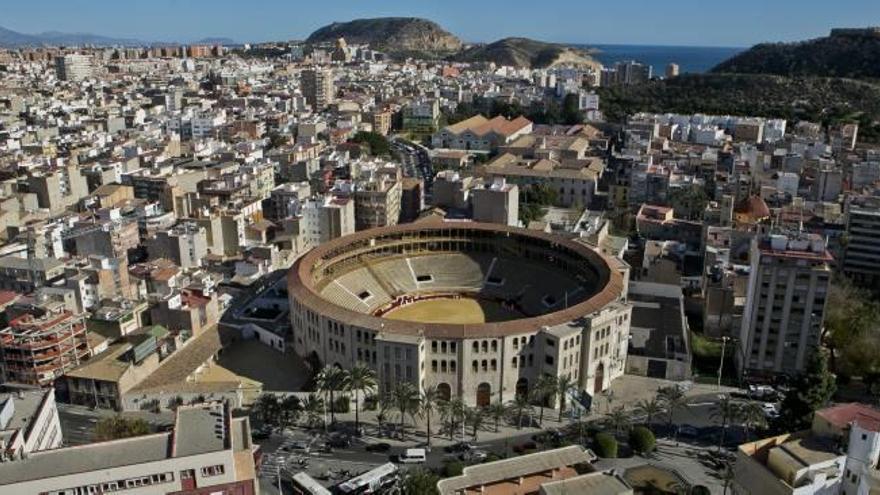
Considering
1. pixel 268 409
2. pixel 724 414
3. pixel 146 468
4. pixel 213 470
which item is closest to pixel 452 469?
pixel 268 409

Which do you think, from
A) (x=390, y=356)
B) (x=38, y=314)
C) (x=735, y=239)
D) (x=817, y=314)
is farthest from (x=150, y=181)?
(x=817, y=314)

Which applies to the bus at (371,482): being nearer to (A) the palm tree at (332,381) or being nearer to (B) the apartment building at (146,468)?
(A) the palm tree at (332,381)

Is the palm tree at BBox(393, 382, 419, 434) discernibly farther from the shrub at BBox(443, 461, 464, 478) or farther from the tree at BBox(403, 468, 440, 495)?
the tree at BBox(403, 468, 440, 495)

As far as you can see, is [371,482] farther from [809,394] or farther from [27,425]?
[809,394]

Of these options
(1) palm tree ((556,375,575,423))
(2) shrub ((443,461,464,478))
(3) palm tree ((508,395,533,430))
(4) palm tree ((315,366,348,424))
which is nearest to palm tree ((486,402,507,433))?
(3) palm tree ((508,395,533,430))

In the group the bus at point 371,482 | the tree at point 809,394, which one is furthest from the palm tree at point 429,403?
the tree at point 809,394

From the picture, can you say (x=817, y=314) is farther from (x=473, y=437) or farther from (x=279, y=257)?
(x=279, y=257)
